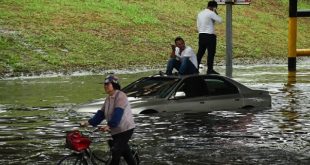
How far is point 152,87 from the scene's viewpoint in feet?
57.6

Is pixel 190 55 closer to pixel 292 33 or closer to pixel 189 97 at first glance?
pixel 189 97

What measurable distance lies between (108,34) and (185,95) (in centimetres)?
2348

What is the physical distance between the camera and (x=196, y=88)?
17.5 metres

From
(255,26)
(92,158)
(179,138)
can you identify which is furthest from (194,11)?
(92,158)

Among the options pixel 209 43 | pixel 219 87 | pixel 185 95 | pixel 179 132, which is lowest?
pixel 179 132

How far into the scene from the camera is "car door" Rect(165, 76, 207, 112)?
55.8 feet

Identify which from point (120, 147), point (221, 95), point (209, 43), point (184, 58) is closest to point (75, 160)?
point (120, 147)

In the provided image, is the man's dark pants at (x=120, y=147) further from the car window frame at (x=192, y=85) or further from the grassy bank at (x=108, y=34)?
the grassy bank at (x=108, y=34)

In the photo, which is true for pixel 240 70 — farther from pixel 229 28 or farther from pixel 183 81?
pixel 183 81

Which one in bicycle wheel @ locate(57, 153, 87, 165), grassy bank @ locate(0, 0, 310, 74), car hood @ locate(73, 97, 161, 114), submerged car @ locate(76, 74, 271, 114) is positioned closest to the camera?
bicycle wheel @ locate(57, 153, 87, 165)

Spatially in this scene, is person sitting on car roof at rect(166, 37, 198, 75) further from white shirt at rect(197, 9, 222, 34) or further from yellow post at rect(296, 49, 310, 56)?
yellow post at rect(296, 49, 310, 56)

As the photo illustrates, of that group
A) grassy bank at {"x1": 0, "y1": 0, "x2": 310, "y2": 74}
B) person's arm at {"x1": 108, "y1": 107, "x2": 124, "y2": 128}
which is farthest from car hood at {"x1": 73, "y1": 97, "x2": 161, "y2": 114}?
grassy bank at {"x1": 0, "y1": 0, "x2": 310, "y2": 74}

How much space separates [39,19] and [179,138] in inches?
1056

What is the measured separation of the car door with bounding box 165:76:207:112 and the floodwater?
171 mm
